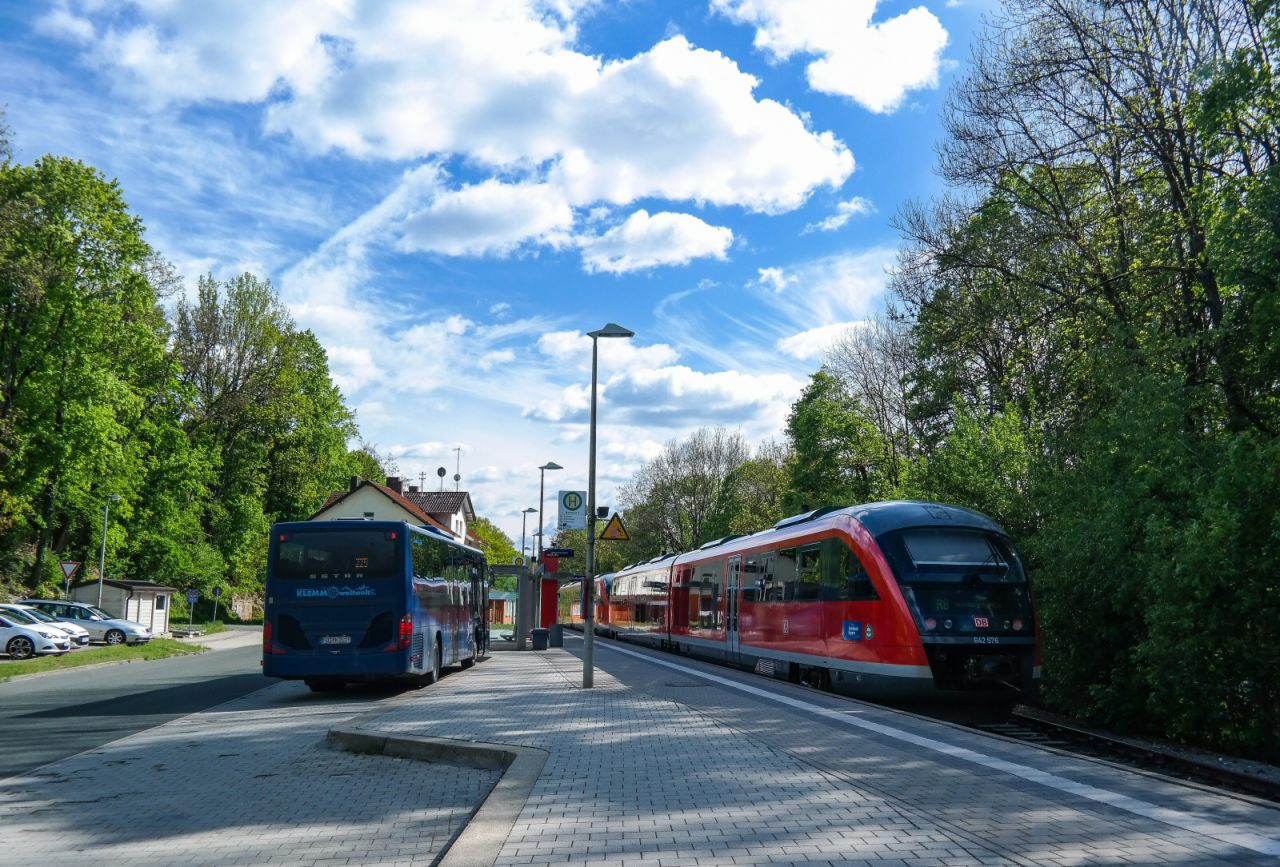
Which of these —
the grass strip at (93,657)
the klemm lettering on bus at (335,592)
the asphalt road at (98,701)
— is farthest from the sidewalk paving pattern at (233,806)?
the grass strip at (93,657)

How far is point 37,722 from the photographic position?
1445cm

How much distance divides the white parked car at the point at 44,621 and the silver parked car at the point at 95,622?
0.79 metres

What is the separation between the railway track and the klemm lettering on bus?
9.28 metres

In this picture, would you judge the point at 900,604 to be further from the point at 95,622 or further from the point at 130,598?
the point at 130,598

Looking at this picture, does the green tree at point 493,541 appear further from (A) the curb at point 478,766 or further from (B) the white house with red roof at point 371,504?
(A) the curb at point 478,766

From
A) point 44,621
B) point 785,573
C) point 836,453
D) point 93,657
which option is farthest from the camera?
point 836,453

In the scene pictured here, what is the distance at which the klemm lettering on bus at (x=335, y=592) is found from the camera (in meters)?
17.2

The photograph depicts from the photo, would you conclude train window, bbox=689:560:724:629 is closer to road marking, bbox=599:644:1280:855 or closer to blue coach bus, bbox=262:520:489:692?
blue coach bus, bbox=262:520:489:692

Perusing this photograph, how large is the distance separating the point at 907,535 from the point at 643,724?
6.00 metres

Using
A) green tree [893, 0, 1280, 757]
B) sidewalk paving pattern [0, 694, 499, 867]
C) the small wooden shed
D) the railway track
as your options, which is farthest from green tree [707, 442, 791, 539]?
sidewalk paving pattern [0, 694, 499, 867]

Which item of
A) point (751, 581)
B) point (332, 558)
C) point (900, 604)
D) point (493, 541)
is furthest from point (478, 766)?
point (493, 541)

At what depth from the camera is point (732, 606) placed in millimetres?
25250

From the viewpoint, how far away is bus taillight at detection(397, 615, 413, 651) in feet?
56.9

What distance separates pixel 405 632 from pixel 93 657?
15577 mm
